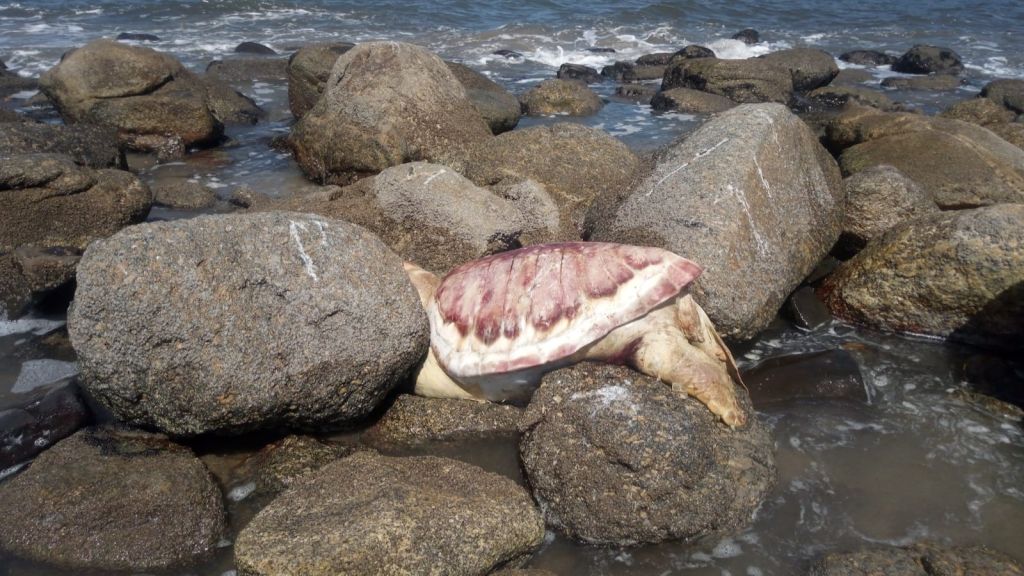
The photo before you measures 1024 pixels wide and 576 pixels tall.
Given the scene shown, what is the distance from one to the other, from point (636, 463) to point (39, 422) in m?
3.03

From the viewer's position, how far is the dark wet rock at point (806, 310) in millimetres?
5371

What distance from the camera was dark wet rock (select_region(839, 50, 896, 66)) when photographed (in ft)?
56.7

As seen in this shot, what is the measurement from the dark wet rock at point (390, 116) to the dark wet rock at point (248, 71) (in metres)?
6.58

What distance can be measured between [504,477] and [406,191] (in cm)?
250

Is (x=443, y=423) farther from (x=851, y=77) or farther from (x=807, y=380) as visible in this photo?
(x=851, y=77)

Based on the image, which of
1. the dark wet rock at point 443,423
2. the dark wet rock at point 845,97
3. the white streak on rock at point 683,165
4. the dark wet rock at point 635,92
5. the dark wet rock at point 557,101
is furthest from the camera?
the dark wet rock at point 635,92

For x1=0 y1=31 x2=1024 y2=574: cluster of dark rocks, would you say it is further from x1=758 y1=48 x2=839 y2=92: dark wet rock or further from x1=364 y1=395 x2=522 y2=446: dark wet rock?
x1=758 y1=48 x2=839 y2=92: dark wet rock

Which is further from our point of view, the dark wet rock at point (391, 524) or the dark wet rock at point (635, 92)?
the dark wet rock at point (635, 92)

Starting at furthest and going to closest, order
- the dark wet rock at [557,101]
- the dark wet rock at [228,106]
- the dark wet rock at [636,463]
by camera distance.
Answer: the dark wet rock at [557,101] → the dark wet rock at [228,106] → the dark wet rock at [636,463]

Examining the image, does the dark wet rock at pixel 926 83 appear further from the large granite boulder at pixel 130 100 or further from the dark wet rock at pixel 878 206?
the large granite boulder at pixel 130 100

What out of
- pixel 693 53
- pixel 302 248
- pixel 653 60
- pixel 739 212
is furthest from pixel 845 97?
pixel 302 248

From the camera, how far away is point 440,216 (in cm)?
537

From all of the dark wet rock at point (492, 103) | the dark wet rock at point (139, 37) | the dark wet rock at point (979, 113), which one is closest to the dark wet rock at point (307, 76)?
the dark wet rock at point (492, 103)

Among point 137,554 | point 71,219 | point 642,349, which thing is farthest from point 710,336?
point 71,219
